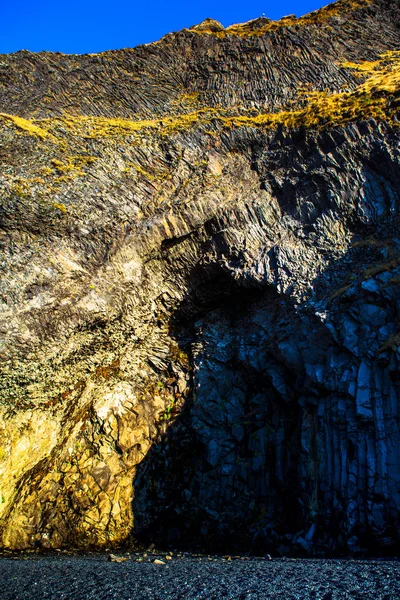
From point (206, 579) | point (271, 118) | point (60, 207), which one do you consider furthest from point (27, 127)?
point (206, 579)

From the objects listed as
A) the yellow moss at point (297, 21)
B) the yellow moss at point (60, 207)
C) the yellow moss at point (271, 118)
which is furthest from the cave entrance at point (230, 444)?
the yellow moss at point (297, 21)

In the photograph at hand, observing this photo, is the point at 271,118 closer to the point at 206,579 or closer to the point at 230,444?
the point at 230,444

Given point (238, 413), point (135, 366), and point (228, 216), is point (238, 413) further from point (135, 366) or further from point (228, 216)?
point (228, 216)

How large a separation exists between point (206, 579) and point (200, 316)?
12383 millimetres

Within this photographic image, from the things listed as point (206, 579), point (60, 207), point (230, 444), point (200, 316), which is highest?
point (60, 207)

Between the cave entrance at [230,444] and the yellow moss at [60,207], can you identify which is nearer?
the cave entrance at [230,444]

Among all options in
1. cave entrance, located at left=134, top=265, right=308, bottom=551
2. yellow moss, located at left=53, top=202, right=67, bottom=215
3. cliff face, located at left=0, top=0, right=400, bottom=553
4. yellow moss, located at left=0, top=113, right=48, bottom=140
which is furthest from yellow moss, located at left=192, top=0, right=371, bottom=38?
cave entrance, located at left=134, top=265, right=308, bottom=551

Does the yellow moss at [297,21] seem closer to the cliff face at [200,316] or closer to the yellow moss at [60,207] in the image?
the cliff face at [200,316]

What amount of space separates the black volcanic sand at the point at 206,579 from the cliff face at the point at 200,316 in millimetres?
2649

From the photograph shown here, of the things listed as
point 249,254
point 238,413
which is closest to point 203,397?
point 238,413

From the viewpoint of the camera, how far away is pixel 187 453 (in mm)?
17000

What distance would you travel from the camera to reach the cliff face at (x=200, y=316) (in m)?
14.0

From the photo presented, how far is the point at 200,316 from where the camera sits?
20250 mm

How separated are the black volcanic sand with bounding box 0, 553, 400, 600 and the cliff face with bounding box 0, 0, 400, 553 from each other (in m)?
2.65
